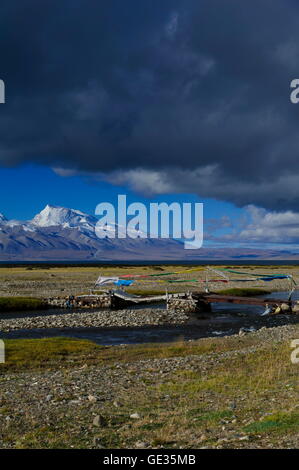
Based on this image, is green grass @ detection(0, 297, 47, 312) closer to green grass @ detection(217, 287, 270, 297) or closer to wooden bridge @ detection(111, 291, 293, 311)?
wooden bridge @ detection(111, 291, 293, 311)

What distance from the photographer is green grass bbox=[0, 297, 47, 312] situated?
187 ft

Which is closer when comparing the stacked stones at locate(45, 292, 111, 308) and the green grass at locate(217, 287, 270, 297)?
the stacked stones at locate(45, 292, 111, 308)

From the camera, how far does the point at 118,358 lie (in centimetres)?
2728

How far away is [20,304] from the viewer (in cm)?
5872

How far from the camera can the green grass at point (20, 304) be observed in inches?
2249

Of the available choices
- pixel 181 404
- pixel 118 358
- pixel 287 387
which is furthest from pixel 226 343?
pixel 181 404

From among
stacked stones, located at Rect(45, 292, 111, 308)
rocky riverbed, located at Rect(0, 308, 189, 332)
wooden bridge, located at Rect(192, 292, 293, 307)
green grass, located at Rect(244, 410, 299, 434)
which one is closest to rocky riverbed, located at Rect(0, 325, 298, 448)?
green grass, located at Rect(244, 410, 299, 434)

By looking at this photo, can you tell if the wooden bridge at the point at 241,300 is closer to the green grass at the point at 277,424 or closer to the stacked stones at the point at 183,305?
the stacked stones at the point at 183,305

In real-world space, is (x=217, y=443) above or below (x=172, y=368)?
above

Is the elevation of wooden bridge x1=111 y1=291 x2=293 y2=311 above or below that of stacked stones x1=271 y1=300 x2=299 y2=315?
above

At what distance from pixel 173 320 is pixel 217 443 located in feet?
120
